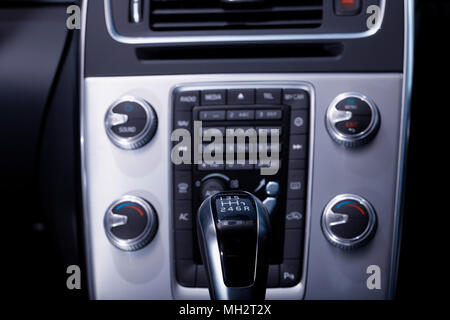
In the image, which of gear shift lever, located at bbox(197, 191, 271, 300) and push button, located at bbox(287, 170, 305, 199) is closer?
gear shift lever, located at bbox(197, 191, 271, 300)

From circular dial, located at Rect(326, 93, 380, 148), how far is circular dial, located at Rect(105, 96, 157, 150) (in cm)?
26

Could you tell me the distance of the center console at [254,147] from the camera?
663 millimetres

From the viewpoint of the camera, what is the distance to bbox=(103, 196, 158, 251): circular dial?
2.16 ft

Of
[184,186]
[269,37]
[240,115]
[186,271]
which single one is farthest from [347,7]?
[186,271]

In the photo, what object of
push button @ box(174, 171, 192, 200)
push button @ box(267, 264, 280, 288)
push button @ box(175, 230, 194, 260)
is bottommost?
push button @ box(267, 264, 280, 288)

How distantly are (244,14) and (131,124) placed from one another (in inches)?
9.1

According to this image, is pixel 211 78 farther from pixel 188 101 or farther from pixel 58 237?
pixel 58 237

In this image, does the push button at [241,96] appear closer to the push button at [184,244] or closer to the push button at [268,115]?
the push button at [268,115]

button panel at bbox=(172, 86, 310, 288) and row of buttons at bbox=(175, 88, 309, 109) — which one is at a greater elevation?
row of buttons at bbox=(175, 88, 309, 109)

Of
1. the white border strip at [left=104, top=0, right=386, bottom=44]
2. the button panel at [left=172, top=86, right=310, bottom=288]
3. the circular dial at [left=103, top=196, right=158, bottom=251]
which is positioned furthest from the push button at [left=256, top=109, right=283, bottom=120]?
the circular dial at [left=103, top=196, right=158, bottom=251]

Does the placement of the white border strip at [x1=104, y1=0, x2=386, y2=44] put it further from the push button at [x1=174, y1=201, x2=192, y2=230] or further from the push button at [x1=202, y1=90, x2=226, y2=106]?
the push button at [x1=174, y1=201, x2=192, y2=230]

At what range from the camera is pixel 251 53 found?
0.70 m
